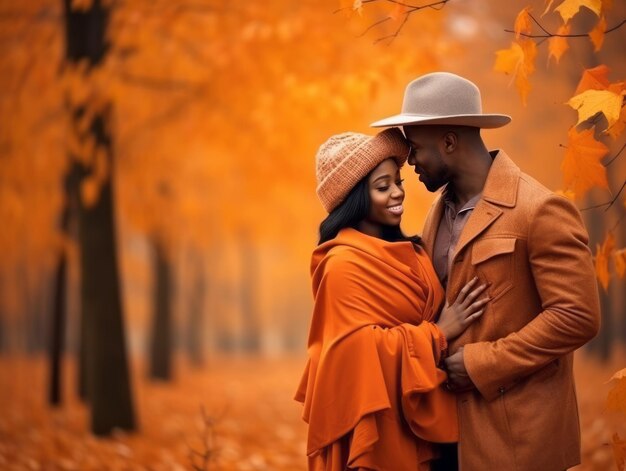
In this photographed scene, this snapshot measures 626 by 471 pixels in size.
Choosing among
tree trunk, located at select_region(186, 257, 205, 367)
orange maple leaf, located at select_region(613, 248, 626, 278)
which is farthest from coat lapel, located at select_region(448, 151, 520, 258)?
tree trunk, located at select_region(186, 257, 205, 367)

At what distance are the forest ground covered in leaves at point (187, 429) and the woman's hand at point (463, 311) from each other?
52.6 inches

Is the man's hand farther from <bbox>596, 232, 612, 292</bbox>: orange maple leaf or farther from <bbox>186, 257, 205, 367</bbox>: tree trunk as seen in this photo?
<bbox>186, 257, 205, 367</bbox>: tree trunk

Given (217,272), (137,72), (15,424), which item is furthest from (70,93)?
(217,272)

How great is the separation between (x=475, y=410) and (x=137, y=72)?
859cm

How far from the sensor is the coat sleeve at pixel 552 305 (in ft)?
9.98

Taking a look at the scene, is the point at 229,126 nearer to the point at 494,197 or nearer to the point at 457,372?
the point at 494,197

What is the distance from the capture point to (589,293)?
3055 mm

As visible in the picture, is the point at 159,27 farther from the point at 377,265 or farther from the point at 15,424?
the point at 377,265

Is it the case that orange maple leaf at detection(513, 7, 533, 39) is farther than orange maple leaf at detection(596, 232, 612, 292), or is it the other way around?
orange maple leaf at detection(596, 232, 612, 292)

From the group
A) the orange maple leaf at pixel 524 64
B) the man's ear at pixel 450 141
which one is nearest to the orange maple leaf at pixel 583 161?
the orange maple leaf at pixel 524 64

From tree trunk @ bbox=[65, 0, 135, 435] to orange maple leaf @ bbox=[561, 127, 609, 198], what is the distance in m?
5.74

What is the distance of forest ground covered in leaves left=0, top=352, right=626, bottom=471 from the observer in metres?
6.52

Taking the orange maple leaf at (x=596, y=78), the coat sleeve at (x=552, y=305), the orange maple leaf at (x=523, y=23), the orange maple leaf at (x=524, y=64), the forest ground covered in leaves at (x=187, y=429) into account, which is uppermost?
the orange maple leaf at (x=523, y=23)

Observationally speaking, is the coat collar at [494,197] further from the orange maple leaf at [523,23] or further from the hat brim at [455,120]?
the orange maple leaf at [523,23]
